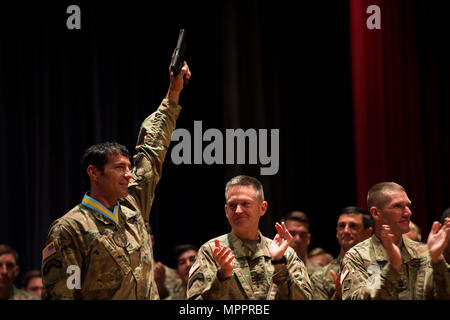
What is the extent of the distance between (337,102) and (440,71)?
1.00 meters

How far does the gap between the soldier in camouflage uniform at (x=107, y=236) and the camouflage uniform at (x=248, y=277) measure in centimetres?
34

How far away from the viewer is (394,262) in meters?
3.35

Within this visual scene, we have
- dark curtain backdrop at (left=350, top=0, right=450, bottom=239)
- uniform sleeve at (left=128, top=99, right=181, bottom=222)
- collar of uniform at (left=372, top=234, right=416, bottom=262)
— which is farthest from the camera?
dark curtain backdrop at (left=350, top=0, right=450, bottom=239)

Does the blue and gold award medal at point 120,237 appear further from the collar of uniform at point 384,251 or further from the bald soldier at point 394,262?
the collar of uniform at point 384,251

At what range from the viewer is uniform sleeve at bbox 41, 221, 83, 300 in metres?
3.28

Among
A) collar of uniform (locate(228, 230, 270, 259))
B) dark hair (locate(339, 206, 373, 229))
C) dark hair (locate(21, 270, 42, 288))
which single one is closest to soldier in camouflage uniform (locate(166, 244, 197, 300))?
dark hair (locate(21, 270, 42, 288))

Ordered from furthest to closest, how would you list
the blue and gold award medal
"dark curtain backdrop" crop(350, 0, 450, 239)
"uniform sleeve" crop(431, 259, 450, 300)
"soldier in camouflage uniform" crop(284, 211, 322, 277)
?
1. "dark curtain backdrop" crop(350, 0, 450, 239)
2. "soldier in camouflage uniform" crop(284, 211, 322, 277)
3. the blue and gold award medal
4. "uniform sleeve" crop(431, 259, 450, 300)

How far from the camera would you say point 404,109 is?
5.97 metres

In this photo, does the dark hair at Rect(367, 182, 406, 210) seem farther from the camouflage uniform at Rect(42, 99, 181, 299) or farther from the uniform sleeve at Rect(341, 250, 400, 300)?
the camouflage uniform at Rect(42, 99, 181, 299)

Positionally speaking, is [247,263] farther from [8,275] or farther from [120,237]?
[8,275]

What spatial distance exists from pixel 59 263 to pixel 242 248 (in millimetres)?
928

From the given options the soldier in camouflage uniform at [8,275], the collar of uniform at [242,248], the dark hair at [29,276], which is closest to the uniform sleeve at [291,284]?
the collar of uniform at [242,248]

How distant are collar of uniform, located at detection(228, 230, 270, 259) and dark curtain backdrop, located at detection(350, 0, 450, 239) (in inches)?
94.5

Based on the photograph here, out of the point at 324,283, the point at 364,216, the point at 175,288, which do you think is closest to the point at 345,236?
Answer: the point at 364,216
